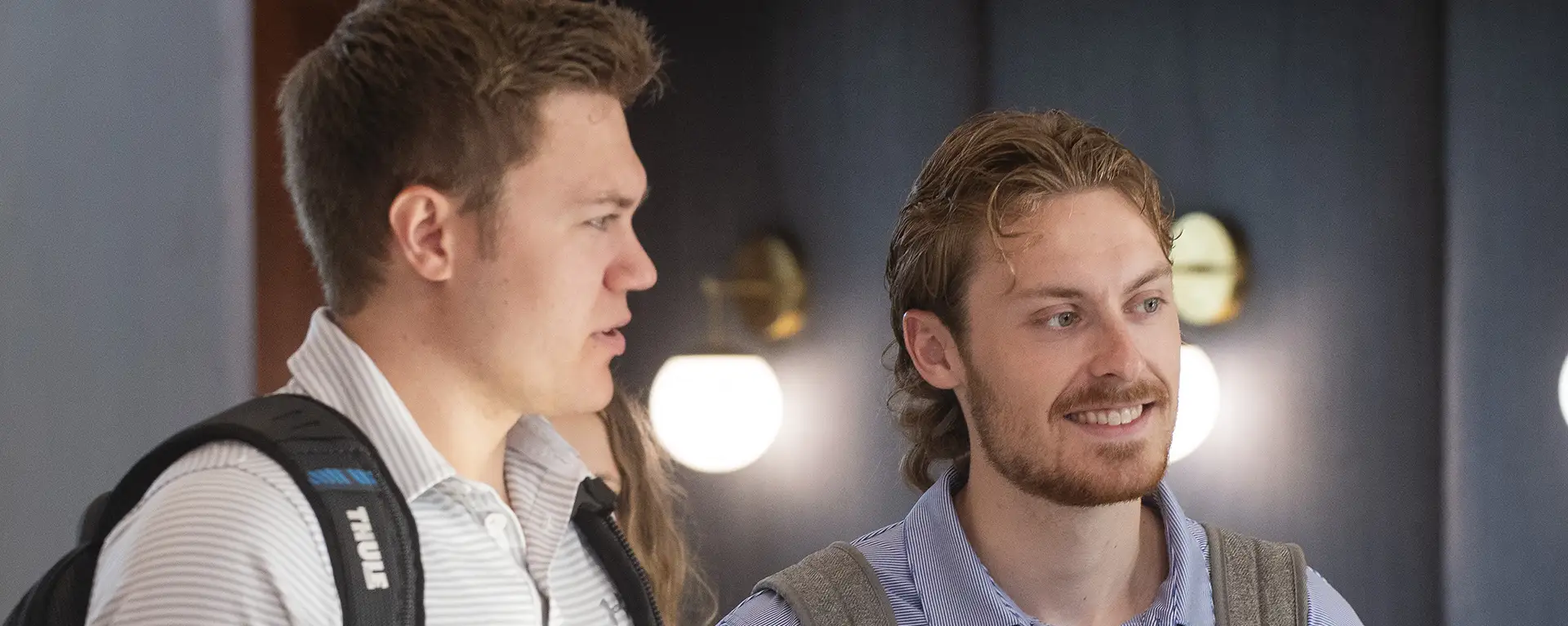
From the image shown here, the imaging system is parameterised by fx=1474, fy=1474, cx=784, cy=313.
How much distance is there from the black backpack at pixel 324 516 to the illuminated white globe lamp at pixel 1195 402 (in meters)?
2.50

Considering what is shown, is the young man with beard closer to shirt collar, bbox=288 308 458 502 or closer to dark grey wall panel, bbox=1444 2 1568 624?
shirt collar, bbox=288 308 458 502

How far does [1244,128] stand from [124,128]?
7.86 ft

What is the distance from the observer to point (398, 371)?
1202 millimetres

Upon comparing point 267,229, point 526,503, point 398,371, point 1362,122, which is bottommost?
point 526,503

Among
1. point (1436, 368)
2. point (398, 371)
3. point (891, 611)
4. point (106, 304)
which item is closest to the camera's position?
point (398, 371)

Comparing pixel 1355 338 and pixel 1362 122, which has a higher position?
pixel 1362 122

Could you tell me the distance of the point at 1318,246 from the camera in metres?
3.34

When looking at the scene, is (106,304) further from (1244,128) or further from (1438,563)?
(1438,563)

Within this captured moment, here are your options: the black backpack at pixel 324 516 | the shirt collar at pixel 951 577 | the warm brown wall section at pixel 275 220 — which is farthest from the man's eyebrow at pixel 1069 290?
the warm brown wall section at pixel 275 220

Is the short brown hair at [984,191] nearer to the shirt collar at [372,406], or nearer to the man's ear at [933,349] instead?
the man's ear at [933,349]

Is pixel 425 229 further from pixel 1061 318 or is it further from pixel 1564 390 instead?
pixel 1564 390

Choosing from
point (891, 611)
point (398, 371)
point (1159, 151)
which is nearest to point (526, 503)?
point (398, 371)

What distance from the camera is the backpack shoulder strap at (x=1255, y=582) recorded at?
1545 millimetres

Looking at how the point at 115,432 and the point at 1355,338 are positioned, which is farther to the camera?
the point at 1355,338
